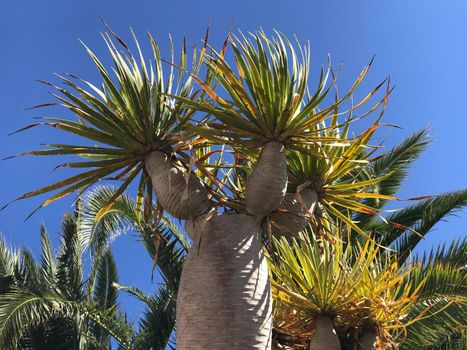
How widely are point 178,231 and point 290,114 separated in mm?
7489

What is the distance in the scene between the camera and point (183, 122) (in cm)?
426

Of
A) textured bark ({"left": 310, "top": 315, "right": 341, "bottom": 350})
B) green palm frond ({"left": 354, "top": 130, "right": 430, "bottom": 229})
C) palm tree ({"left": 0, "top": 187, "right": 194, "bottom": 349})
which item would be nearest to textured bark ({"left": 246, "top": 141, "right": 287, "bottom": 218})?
textured bark ({"left": 310, "top": 315, "right": 341, "bottom": 350})

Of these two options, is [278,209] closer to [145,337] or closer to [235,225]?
[235,225]

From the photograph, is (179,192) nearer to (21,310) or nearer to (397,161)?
(21,310)

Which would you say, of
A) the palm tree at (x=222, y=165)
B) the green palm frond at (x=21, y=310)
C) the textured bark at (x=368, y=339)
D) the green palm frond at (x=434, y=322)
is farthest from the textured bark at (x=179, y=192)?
the green palm frond at (x=21, y=310)

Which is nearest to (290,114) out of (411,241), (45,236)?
(411,241)

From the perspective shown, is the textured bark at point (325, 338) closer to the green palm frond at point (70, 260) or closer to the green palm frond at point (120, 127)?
the green palm frond at point (120, 127)

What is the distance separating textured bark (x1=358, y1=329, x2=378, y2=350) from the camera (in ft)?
16.0

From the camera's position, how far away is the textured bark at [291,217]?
12.4 ft

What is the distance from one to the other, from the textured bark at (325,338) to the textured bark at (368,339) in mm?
323

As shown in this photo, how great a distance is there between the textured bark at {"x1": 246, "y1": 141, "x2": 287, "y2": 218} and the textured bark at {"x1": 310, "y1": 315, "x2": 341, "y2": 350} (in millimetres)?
1380

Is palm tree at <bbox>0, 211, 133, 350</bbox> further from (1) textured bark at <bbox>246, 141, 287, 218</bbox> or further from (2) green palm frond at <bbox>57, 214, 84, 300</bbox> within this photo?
(1) textured bark at <bbox>246, 141, 287, 218</bbox>

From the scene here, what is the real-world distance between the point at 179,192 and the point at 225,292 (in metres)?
0.74

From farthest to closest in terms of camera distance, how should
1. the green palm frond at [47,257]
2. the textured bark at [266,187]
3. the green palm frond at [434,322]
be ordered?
1. the green palm frond at [47,257]
2. the green palm frond at [434,322]
3. the textured bark at [266,187]
